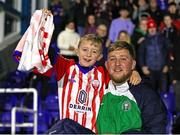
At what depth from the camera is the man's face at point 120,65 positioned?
313 centimetres

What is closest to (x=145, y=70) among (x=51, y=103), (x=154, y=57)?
(x=154, y=57)

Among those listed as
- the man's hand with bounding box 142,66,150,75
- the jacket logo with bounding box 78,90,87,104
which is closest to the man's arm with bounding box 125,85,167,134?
the jacket logo with bounding box 78,90,87,104

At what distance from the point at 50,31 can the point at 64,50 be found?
657 cm

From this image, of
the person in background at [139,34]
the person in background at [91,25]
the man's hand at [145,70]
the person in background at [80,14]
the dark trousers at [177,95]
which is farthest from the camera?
the person in background at [80,14]

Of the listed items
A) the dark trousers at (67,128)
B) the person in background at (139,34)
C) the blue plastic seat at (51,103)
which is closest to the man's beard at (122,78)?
the dark trousers at (67,128)

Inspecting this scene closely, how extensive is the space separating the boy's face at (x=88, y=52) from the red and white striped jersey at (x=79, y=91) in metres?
0.12

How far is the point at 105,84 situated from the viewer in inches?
146

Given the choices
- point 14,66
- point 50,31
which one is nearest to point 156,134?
point 50,31

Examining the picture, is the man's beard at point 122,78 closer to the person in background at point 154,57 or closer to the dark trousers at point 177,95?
the dark trousers at point 177,95

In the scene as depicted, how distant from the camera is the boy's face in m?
3.79

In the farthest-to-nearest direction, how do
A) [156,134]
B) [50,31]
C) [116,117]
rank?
[50,31], [116,117], [156,134]

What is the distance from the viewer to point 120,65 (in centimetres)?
312

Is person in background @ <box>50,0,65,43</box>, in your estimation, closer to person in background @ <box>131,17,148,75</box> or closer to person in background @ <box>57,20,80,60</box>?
person in background @ <box>57,20,80,60</box>

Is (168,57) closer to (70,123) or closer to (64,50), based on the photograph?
(64,50)
